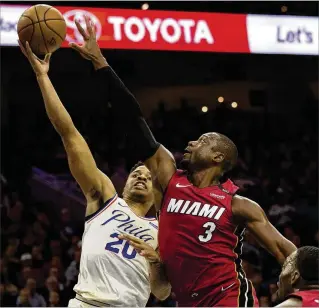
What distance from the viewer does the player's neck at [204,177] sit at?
3852mm

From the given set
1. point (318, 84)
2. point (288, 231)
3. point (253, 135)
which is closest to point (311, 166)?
point (253, 135)

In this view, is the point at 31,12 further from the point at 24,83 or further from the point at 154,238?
the point at 24,83

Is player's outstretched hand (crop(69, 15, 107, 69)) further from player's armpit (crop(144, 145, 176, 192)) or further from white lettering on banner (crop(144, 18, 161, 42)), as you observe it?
white lettering on banner (crop(144, 18, 161, 42))

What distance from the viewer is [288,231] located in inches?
378

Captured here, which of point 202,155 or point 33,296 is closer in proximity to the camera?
point 202,155

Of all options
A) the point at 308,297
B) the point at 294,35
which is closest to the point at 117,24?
the point at 294,35

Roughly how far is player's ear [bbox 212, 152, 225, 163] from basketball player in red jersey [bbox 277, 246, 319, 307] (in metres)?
0.88

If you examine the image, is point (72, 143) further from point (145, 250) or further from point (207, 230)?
point (207, 230)

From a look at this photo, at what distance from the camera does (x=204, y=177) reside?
3.87 m

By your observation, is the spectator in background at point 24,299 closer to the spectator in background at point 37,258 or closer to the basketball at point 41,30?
the spectator in background at point 37,258

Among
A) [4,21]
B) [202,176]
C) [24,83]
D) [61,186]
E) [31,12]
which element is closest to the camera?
[202,176]

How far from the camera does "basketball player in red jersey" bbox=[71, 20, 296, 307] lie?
369cm

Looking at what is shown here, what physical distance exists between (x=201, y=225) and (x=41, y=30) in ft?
5.36

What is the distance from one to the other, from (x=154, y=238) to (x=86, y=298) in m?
0.55
